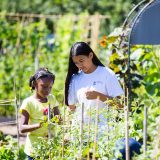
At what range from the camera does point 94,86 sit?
5.49 metres

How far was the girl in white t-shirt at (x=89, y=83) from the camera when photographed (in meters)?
5.45

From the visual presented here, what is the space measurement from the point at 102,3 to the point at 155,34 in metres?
15.8

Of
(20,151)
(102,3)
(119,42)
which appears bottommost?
(20,151)

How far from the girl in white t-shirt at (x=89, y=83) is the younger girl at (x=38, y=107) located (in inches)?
5.4

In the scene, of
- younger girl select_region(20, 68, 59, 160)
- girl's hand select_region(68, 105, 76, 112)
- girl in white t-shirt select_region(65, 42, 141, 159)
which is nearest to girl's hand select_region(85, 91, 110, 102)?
girl in white t-shirt select_region(65, 42, 141, 159)

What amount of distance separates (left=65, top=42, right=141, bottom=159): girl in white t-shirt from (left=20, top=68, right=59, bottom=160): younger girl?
138mm

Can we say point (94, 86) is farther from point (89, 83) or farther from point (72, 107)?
point (72, 107)

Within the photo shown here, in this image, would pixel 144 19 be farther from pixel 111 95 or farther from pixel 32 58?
pixel 32 58

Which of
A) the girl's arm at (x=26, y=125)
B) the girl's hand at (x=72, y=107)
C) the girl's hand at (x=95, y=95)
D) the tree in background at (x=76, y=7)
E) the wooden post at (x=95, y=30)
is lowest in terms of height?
the girl's arm at (x=26, y=125)

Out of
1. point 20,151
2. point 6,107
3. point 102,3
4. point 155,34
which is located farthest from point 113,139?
point 102,3

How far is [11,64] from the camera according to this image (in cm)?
1177

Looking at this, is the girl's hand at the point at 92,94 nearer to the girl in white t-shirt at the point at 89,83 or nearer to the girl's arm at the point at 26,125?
the girl in white t-shirt at the point at 89,83

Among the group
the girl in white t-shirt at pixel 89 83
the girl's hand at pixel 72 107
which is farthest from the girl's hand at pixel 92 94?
the girl's hand at pixel 72 107

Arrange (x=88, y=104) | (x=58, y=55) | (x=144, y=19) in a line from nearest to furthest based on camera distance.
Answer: (x=88, y=104) < (x=144, y=19) < (x=58, y=55)
